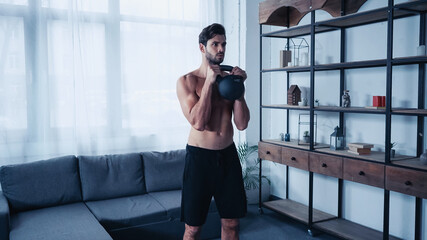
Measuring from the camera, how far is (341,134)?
3.13 metres

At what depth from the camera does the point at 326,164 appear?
3.04 m

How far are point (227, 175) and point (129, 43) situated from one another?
205 cm

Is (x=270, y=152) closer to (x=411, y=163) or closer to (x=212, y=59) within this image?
(x=411, y=163)

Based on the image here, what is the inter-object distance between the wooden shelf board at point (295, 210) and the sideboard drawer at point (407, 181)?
96 cm

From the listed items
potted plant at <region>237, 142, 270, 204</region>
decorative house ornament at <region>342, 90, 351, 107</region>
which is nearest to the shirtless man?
decorative house ornament at <region>342, 90, 351, 107</region>

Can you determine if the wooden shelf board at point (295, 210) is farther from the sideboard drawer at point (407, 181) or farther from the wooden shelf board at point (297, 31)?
the wooden shelf board at point (297, 31)

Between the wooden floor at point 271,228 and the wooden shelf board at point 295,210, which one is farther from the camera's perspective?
the wooden shelf board at point 295,210

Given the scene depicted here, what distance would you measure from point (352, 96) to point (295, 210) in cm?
118

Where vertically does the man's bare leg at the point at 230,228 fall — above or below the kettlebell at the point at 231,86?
below

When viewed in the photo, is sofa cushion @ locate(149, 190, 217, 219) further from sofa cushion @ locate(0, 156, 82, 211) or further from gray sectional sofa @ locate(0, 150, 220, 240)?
sofa cushion @ locate(0, 156, 82, 211)

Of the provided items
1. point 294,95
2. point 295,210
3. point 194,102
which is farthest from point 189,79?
point 295,210

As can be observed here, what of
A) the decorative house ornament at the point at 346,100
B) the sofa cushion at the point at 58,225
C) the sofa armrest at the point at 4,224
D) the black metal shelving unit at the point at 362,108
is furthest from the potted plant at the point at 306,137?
the sofa armrest at the point at 4,224

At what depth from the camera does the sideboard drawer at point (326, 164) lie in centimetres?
294

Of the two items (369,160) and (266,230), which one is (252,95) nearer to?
(266,230)
